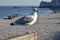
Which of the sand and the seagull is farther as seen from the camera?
the seagull

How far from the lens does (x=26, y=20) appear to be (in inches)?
543

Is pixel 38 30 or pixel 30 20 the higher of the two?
pixel 30 20

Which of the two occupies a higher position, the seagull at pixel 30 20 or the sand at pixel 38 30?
the seagull at pixel 30 20

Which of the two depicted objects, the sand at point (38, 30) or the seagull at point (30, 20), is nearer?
the sand at point (38, 30)

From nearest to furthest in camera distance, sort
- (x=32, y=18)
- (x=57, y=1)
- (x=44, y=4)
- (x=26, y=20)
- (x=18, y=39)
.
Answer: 1. (x=18, y=39)
2. (x=32, y=18)
3. (x=26, y=20)
4. (x=57, y=1)
5. (x=44, y=4)

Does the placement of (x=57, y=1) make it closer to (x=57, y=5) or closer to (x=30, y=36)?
(x=57, y=5)

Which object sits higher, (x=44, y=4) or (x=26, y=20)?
(x=26, y=20)

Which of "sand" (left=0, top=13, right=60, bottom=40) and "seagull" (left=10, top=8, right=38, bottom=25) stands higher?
"seagull" (left=10, top=8, right=38, bottom=25)

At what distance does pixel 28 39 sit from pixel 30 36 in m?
0.12

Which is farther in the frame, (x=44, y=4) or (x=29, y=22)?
(x=44, y=4)

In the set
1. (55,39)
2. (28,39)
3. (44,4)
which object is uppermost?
(28,39)

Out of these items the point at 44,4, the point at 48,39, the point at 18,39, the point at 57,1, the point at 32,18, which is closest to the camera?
the point at 18,39

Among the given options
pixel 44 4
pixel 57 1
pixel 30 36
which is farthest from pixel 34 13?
pixel 44 4

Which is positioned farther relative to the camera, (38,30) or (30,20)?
(38,30)
